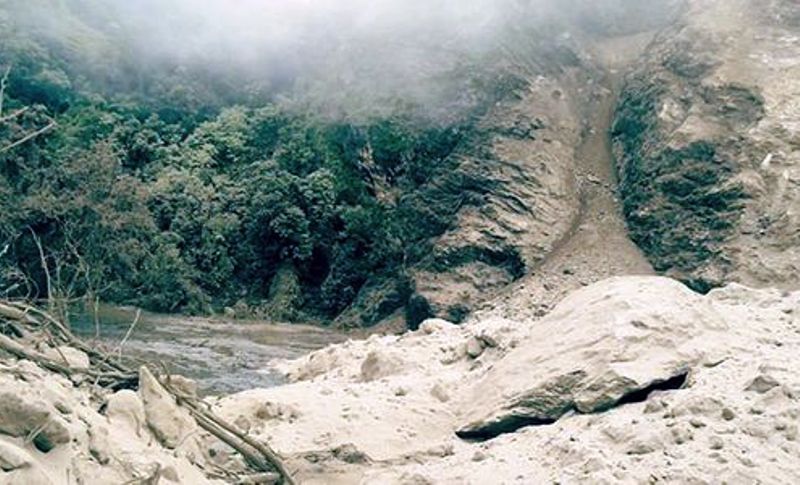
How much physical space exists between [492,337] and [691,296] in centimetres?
293

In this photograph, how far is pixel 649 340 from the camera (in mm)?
8484

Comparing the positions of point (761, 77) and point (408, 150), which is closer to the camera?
point (761, 77)

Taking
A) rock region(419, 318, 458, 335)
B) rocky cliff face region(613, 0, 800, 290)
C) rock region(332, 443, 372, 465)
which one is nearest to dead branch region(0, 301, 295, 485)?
rock region(332, 443, 372, 465)

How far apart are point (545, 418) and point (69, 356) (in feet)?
14.6

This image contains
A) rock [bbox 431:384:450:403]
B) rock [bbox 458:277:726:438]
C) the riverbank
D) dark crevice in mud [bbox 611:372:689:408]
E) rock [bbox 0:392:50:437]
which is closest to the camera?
rock [bbox 0:392:50:437]

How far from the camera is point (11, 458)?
12.8ft

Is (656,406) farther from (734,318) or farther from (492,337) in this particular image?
(492,337)

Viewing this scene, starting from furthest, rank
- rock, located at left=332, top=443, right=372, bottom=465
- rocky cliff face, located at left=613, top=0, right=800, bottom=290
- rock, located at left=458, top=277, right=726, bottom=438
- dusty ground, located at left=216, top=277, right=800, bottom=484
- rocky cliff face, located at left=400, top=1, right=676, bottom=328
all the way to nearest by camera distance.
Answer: rocky cliff face, located at left=400, top=1, right=676, bottom=328 < rocky cliff face, located at left=613, top=0, right=800, bottom=290 < rock, located at left=332, top=443, right=372, bottom=465 < rock, located at left=458, top=277, right=726, bottom=438 < dusty ground, located at left=216, top=277, right=800, bottom=484

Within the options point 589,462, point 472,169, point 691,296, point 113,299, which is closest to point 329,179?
point 472,169

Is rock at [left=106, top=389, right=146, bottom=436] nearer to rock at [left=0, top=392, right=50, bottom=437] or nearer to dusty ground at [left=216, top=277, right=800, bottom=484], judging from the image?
rock at [left=0, top=392, right=50, bottom=437]

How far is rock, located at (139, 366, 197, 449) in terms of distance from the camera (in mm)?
Result: 5996

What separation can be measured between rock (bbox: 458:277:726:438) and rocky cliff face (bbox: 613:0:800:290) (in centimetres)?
1496

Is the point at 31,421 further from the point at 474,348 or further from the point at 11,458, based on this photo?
the point at 474,348

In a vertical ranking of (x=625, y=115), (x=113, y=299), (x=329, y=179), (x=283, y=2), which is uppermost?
(x=283, y=2)
